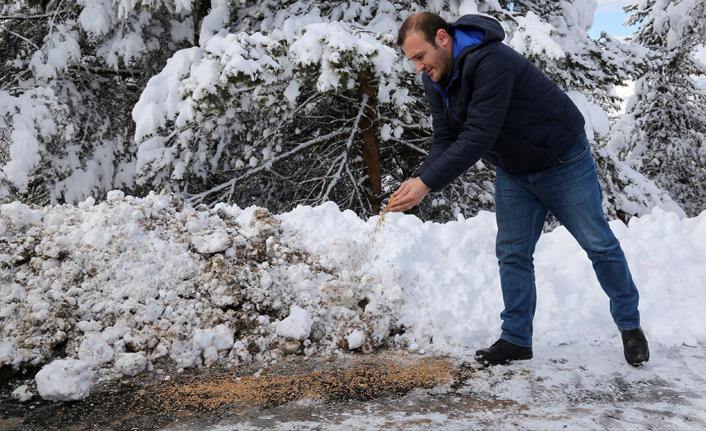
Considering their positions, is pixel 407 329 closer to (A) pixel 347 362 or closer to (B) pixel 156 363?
(A) pixel 347 362

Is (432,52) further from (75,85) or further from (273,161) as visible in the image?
(75,85)

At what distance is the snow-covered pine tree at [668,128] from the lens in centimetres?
1380

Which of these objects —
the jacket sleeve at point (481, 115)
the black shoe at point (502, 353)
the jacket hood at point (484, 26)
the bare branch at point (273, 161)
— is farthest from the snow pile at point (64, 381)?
the bare branch at point (273, 161)

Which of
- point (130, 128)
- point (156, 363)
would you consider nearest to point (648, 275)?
point (156, 363)

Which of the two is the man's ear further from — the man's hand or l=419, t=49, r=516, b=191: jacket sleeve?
the man's hand

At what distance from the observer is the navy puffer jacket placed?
2.21 m

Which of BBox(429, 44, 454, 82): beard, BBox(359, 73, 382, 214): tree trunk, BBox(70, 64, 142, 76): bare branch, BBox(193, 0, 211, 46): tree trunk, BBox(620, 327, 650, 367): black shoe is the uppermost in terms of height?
BBox(193, 0, 211, 46): tree trunk

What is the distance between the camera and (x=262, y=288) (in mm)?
3170

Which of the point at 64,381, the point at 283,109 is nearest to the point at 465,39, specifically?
the point at 64,381

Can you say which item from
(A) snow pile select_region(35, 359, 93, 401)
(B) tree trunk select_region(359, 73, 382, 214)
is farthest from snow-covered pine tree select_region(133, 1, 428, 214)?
(A) snow pile select_region(35, 359, 93, 401)

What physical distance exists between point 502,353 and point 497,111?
4.15 feet

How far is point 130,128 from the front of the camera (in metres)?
8.02

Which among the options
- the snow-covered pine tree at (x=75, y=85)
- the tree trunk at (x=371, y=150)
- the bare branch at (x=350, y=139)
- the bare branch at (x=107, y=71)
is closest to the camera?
the snow-covered pine tree at (x=75, y=85)

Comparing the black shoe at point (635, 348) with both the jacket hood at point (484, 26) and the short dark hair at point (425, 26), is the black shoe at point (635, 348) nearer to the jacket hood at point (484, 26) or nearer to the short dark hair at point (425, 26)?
the jacket hood at point (484, 26)
